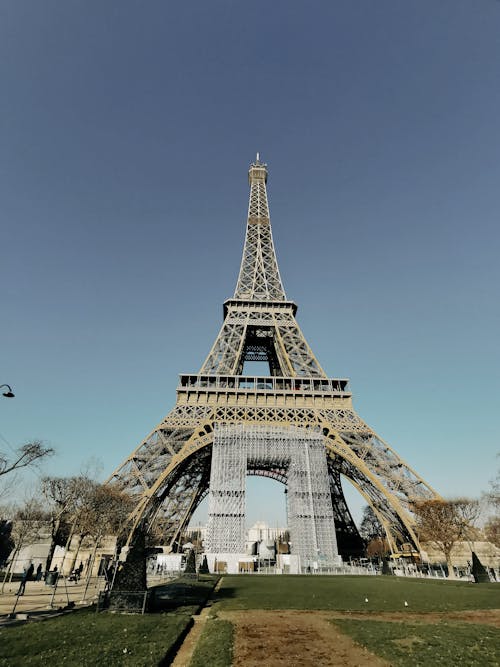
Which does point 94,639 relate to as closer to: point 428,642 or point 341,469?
point 428,642

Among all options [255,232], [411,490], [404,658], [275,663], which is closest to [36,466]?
[275,663]

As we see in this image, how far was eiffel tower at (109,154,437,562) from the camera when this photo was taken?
97.6 ft

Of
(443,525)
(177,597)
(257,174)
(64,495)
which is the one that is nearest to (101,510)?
(64,495)

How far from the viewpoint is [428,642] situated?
309 inches

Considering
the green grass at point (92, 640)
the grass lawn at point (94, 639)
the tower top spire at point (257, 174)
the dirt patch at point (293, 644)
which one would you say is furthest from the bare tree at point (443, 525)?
the tower top spire at point (257, 174)

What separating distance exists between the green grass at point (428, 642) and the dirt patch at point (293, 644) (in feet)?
1.23

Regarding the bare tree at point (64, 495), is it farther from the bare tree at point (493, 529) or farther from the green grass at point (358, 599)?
the bare tree at point (493, 529)

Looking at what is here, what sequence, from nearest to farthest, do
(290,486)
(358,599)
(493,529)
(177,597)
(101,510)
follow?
(358,599) < (177,597) < (101,510) < (290,486) < (493,529)

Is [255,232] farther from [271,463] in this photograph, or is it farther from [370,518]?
[370,518]

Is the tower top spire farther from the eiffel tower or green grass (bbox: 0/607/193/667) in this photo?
green grass (bbox: 0/607/193/667)

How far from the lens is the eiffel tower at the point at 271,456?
2975 centimetres

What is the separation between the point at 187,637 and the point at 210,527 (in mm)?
22864

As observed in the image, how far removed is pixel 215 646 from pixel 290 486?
26.1 metres

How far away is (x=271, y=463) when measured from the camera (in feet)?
113
